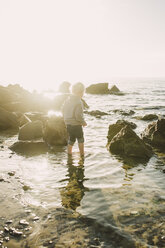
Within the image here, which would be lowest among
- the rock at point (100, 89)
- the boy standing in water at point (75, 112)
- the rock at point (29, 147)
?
the rock at point (29, 147)

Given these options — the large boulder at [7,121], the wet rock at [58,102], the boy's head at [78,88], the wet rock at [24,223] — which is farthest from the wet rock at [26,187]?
the wet rock at [58,102]

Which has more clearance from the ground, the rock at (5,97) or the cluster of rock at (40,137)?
the rock at (5,97)

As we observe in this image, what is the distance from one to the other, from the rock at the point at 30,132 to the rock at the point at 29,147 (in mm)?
1180

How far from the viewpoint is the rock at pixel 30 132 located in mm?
9391

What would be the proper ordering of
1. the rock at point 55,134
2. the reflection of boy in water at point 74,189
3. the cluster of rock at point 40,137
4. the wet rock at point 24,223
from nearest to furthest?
the wet rock at point 24,223, the reflection of boy in water at point 74,189, the cluster of rock at point 40,137, the rock at point 55,134

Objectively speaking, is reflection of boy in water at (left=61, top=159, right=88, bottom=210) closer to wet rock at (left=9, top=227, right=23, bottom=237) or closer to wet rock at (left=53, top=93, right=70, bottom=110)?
wet rock at (left=9, top=227, right=23, bottom=237)

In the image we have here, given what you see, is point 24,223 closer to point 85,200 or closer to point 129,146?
point 85,200

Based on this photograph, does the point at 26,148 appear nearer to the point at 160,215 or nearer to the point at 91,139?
the point at 91,139

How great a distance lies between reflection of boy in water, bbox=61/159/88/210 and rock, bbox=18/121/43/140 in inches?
143

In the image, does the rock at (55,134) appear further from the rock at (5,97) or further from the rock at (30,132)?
the rock at (5,97)

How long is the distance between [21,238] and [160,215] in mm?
2455

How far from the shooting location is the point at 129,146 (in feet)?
24.5

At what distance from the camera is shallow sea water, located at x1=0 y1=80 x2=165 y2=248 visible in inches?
130

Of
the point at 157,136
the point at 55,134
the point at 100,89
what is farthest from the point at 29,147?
the point at 100,89
